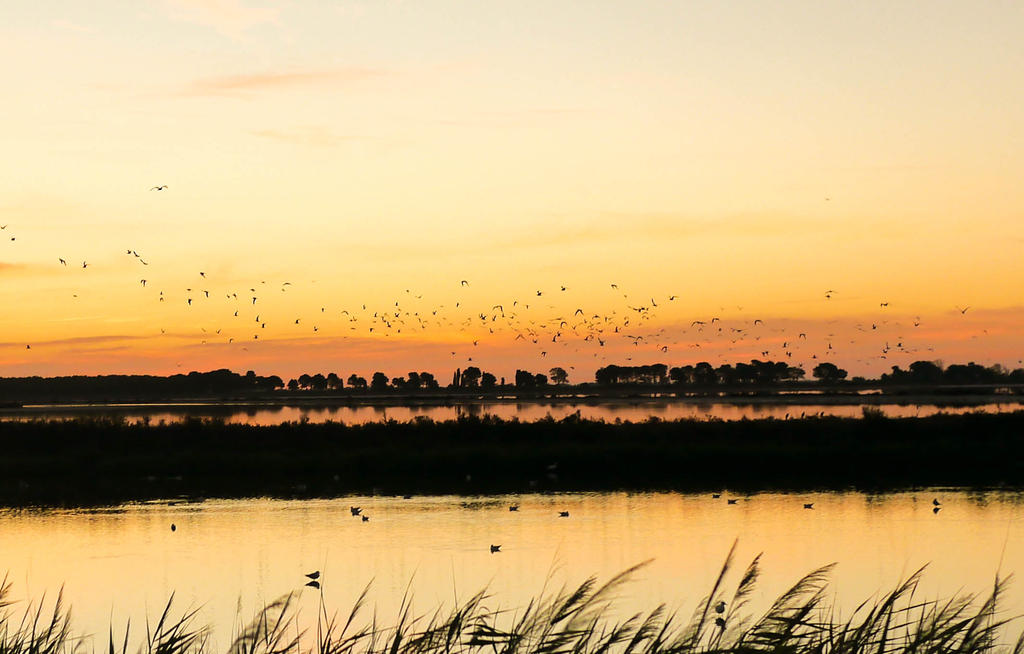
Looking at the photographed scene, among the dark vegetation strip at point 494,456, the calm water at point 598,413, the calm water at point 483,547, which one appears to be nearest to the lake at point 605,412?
the calm water at point 598,413

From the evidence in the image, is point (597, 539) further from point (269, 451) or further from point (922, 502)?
point (269, 451)

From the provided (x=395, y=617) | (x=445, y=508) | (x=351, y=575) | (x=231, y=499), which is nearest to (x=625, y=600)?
(x=395, y=617)

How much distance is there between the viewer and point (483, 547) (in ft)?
89.5

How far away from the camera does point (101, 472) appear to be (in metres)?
45.4

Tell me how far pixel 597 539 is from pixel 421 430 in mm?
25429

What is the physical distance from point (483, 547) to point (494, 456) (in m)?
18.7

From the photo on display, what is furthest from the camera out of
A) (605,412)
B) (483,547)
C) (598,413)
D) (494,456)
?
(605,412)

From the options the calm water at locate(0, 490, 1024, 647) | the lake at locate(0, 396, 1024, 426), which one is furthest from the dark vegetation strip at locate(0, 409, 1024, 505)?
the lake at locate(0, 396, 1024, 426)

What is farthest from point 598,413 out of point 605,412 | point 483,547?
point 483,547

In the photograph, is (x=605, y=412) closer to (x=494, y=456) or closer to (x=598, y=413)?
(x=598, y=413)

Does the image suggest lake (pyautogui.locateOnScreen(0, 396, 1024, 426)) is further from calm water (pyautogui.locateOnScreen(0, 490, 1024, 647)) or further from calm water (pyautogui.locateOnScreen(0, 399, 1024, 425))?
calm water (pyautogui.locateOnScreen(0, 490, 1024, 647))

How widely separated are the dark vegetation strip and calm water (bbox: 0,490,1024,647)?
4442 mm

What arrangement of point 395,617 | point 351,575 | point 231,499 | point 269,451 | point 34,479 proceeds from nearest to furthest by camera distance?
1. point 395,617
2. point 351,575
3. point 231,499
4. point 34,479
5. point 269,451

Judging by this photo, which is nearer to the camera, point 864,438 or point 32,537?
point 32,537
